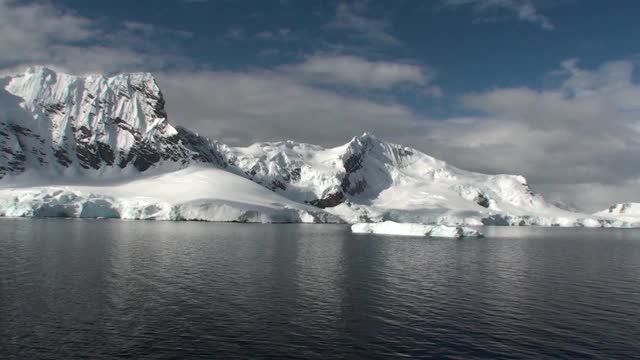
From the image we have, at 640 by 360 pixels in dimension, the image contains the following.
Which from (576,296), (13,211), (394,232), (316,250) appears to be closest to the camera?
(576,296)

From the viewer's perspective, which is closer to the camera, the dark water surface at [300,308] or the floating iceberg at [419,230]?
the dark water surface at [300,308]

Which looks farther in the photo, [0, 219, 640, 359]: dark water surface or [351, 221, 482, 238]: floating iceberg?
[351, 221, 482, 238]: floating iceberg

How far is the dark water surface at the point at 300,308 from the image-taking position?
3181cm

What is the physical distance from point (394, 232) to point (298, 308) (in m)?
124

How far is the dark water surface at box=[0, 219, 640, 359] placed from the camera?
3181 centimetres

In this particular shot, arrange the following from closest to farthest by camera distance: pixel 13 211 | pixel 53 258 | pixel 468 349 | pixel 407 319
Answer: pixel 468 349, pixel 407 319, pixel 53 258, pixel 13 211

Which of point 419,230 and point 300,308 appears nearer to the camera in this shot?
point 300,308

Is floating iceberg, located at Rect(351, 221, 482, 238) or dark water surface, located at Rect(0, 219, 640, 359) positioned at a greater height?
floating iceberg, located at Rect(351, 221, 482, 238)

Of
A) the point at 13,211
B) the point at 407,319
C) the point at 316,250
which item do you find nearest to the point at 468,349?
the point at 407,319

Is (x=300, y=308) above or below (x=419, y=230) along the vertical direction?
below

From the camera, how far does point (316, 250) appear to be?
312 feet

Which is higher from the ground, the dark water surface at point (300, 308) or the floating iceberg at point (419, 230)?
the floating iceberg at point (419, 230)

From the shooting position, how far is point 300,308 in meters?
42.5

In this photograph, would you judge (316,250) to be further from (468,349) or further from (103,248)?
(468,349)
